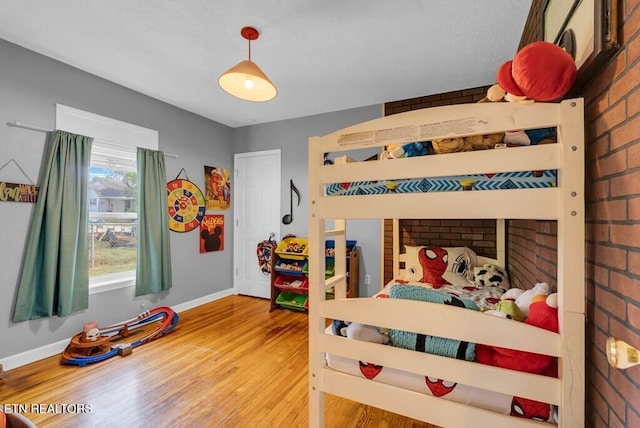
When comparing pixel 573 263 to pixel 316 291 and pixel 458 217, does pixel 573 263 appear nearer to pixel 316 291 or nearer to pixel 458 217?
pixel 458 217

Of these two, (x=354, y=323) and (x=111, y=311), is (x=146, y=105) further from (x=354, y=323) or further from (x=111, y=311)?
(x=354, y=323)

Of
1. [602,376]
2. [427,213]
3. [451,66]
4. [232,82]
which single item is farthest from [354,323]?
[451,66]

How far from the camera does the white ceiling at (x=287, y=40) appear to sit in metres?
1.81

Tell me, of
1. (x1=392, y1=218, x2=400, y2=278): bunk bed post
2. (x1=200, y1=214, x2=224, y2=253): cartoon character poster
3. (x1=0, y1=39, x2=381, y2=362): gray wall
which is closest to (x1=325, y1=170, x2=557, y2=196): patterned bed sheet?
(x1=392, y1=218, x2=400, y2=278): bunk bed post

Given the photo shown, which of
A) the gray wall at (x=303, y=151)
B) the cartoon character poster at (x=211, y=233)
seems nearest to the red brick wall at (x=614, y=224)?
the gray wall at (x=303, y=151)

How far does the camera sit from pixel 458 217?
105 cm

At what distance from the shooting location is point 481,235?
2.89 meters

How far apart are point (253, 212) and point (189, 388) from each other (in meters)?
2.56

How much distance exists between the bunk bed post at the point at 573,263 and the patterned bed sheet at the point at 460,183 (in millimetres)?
69

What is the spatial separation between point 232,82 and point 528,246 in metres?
2.24

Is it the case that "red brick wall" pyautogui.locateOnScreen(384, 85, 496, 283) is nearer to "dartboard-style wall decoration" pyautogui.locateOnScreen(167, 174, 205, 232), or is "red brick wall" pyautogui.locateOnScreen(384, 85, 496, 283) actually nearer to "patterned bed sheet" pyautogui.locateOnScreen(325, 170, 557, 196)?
"patterned bed sheet" pyautogui.locateOnScreen(325, 170, 557, 196)

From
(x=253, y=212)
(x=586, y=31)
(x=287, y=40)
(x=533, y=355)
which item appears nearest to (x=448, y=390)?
(x=533, y=355)

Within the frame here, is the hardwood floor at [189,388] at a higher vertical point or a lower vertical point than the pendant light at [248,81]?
lower

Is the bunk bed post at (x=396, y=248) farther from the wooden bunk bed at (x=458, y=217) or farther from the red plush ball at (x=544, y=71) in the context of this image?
the red plush ball at (x=544, y=71)
